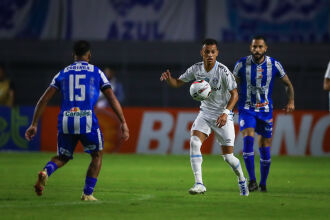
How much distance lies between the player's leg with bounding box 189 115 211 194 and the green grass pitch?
12 cm

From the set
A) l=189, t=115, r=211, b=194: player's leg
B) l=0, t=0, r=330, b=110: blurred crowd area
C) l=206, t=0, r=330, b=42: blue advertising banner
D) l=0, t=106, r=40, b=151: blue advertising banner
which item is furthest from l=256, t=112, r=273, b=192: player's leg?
l=206, t=0, r=330, b=42: blue advertising banner

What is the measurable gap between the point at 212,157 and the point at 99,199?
877cm

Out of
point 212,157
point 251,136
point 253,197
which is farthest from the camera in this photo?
point 212,157

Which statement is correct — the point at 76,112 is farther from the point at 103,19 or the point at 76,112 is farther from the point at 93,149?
the point at 103,19

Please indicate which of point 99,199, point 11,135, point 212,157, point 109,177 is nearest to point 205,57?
→ point 99,199

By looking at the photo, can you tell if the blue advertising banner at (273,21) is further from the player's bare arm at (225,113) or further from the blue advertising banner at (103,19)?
the player's bare arm at (225,113)

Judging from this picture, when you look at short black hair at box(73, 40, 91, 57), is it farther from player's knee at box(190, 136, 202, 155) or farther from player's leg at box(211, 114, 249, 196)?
player's leg at box(211, 114, 249, 196)

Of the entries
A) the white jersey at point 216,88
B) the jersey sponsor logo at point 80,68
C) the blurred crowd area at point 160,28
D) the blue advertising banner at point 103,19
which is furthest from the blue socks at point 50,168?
the blue advertising banner at point 103,19

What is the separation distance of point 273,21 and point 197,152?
13.2 metres

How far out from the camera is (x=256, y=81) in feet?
35.7

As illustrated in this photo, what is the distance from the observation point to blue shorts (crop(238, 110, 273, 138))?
10.8 m

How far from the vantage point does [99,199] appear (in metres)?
9.00

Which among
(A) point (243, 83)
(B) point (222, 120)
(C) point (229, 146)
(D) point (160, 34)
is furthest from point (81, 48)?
(D) point (160, 34)

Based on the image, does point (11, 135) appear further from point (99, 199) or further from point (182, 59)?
point (99, 199)
